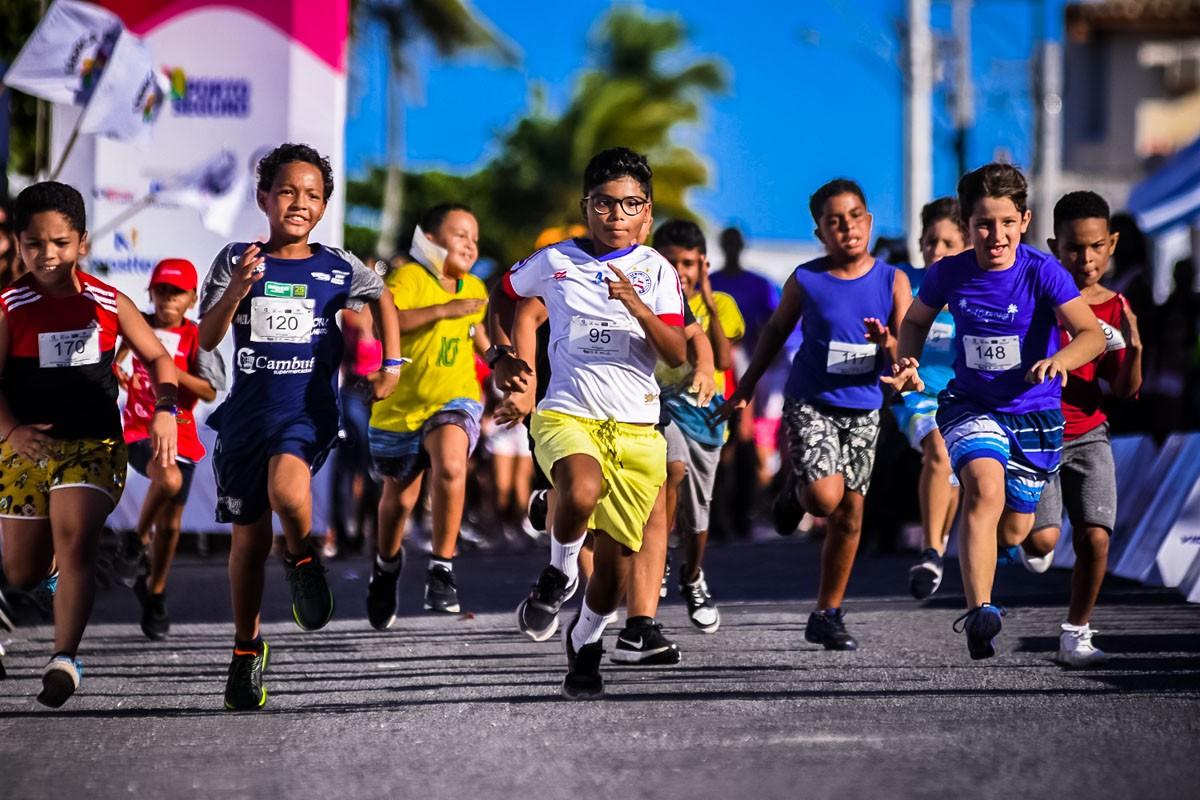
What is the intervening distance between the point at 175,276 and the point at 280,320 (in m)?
3.33

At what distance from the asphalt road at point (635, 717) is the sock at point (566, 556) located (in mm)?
465

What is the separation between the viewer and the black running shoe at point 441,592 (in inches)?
391

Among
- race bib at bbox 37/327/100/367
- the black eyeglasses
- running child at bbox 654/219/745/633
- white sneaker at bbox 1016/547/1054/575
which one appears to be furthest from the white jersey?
running child at bbox 654/219/745/633

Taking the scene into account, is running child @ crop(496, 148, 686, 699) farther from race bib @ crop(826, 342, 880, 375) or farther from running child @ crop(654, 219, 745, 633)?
running child @ crop(654, 219, 745, 633)

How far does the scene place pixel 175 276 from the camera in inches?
420

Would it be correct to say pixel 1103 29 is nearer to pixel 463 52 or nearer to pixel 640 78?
pixel 640 78

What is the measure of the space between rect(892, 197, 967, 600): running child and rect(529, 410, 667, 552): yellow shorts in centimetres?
323

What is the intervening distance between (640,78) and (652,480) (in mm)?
49639

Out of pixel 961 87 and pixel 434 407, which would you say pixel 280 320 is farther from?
pixel 961 87

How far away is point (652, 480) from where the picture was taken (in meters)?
7.45

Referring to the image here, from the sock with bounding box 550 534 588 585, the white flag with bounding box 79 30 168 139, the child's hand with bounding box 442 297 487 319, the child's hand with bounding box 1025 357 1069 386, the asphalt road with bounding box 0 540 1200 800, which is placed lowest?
the asphalt road with bounding box 0 540 1200 800

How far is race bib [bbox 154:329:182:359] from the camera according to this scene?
10520 mm

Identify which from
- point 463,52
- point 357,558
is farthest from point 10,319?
point 463,52

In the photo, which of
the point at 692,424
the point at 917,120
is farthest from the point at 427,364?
the point at 917,120
